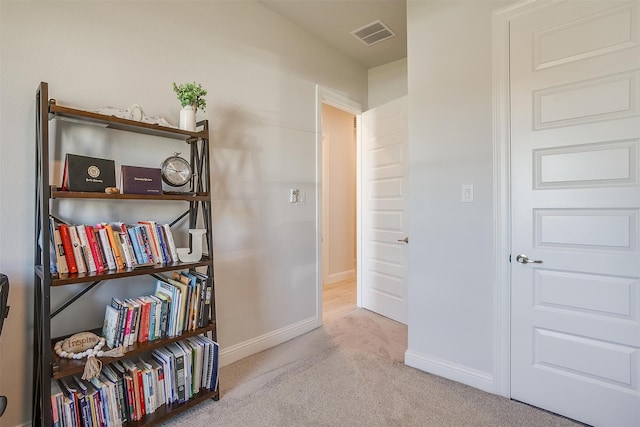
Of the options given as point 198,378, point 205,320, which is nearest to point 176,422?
point 198,378

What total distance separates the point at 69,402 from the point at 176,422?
0.54 meters

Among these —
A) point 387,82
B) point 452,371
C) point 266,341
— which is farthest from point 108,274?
point 387,82

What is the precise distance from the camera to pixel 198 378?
1886mm

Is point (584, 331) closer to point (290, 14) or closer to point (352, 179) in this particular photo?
point (290, 14)

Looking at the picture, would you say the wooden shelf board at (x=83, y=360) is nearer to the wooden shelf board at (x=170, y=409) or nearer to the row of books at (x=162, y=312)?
the row of books at (x=162, y=312)

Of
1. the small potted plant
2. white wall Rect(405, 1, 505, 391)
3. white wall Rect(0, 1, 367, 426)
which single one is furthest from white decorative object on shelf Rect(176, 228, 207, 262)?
white wall Rect(405, 1, 505, 391)

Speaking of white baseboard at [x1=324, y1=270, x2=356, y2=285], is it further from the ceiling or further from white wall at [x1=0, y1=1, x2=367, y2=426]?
the ceiling

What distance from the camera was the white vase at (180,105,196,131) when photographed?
6.30 ft

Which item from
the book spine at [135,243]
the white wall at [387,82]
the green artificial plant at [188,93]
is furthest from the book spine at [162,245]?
the white wall at [387,82]

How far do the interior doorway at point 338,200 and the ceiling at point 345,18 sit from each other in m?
1.49

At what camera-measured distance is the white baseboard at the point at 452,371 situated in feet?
6.64

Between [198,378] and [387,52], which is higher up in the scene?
[387,52]

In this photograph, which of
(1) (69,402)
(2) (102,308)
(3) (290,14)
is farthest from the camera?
(3) (290,14)

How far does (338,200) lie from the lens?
511cm
